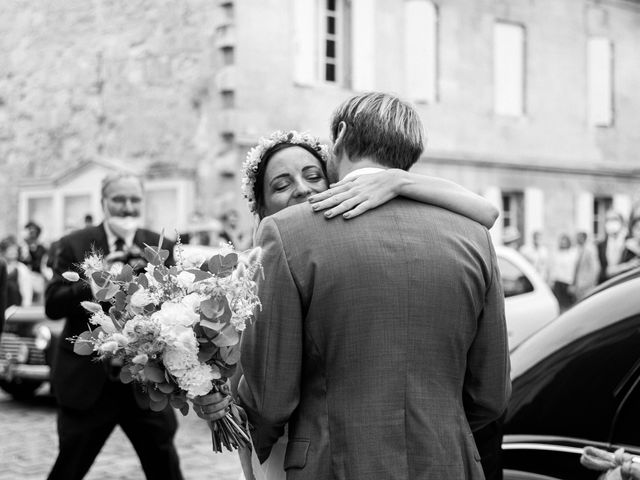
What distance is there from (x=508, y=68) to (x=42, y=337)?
14.3 meters

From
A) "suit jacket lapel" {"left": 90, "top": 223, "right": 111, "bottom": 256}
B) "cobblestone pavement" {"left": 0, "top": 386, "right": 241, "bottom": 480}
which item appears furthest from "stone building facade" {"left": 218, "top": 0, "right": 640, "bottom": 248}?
"suit jacket lapel" {"left": 90, "top": 223, "right": 111, "bottom": 256}

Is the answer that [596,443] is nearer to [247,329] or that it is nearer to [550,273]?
[247,329]

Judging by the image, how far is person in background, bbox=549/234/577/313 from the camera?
57.2 ft

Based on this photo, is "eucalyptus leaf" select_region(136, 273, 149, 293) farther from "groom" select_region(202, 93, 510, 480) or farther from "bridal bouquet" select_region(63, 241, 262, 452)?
"groom" select_region(202, 93, 510, 480)

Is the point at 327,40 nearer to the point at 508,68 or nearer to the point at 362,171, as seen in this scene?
the point at 508,68

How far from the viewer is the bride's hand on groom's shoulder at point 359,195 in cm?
261

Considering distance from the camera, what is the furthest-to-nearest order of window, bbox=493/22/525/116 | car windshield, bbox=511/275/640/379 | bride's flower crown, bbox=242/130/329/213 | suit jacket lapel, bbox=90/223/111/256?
window, bbox=493/22/525/116 < suit jacket lapel, bbox=90/223/111/256 < bride's flower crown, bbox=242/130/329/213 < car windshield, bbox=511/275/640/379

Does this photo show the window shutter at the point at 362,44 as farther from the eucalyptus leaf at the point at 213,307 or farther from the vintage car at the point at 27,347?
the eucalyptus leaf at the point at 213,307

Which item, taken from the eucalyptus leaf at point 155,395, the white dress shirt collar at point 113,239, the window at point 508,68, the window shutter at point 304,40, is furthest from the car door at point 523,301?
the window at point 508,68

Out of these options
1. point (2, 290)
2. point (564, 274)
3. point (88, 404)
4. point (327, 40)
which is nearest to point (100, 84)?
point (327, 40)

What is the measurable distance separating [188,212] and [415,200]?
48.6 ft

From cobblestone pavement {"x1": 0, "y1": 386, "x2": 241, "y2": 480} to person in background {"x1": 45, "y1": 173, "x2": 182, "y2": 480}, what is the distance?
229 centimetres

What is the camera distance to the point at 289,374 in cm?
258

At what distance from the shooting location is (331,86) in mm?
18172
